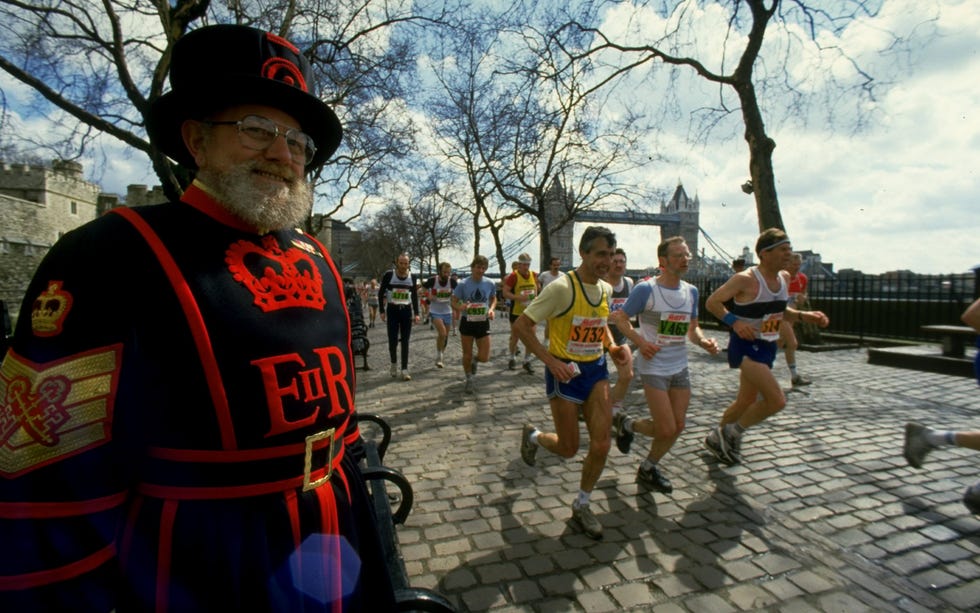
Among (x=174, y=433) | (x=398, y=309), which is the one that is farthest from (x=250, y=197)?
(x=398, y=309)

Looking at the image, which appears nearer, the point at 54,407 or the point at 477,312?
the point at 54,407

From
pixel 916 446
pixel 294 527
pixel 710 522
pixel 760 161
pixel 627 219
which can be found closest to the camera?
pixel 294 527

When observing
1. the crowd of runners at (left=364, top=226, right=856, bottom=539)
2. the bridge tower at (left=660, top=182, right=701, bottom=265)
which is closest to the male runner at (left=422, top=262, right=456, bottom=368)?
the crowd of runners at (left=364, top=226, right=856, bottom=539)

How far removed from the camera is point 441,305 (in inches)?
442

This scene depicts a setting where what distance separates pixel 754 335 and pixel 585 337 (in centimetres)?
196

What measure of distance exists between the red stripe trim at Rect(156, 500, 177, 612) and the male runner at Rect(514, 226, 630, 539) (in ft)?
9.26

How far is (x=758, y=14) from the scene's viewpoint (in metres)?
12.5

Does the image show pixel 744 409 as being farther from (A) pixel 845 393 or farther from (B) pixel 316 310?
(B) pixel 316 310

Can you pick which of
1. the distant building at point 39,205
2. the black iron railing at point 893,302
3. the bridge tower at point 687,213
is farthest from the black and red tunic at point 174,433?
the bridge tower at point 687,213

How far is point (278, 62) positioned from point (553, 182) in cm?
2049

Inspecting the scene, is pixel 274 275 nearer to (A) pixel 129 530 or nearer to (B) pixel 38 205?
(A) pixel 129 530

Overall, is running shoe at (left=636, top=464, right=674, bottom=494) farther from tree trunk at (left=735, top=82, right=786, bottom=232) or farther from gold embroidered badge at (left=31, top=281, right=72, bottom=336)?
tree trunk at (left=735, top=82, right=786, bottom=232)

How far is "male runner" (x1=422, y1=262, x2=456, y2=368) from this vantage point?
10727 mm

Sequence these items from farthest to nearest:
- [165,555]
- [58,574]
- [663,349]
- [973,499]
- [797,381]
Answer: [797,381]
[663,349]
[973,499]
[165,555]
[58,574]
